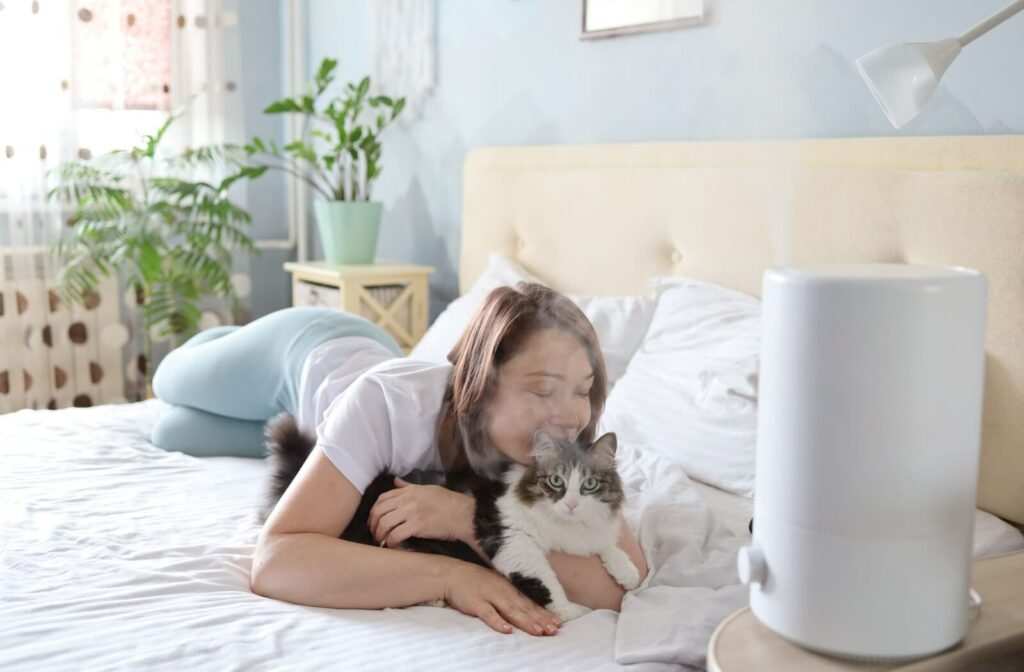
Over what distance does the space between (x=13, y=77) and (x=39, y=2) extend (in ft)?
0.86

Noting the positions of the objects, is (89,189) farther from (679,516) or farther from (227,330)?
(679,516)

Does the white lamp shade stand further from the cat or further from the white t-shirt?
the white t-shirt

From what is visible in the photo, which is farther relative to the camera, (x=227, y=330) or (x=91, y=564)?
(x=227, y=330)

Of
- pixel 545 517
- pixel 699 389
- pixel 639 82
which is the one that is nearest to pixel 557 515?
pixel 545 517

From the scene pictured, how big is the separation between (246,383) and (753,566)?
136cm

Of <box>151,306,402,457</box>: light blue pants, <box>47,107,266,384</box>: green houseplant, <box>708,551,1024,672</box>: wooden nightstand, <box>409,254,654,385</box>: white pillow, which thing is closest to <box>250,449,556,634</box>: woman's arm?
<box>708,551,1024,672</box>: wooden nightstand

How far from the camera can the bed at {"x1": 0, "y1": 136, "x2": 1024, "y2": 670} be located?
1.16 meters

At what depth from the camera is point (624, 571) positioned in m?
1.27

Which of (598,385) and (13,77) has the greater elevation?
(13,77)

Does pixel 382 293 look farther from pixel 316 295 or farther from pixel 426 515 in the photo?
pixel 426 515

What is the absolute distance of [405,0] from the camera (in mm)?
3293

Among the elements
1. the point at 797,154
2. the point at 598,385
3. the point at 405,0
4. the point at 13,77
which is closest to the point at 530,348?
the point at 598,385

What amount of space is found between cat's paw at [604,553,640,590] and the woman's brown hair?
175 millimetres

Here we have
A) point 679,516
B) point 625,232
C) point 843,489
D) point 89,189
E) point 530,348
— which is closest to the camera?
point 843,489
